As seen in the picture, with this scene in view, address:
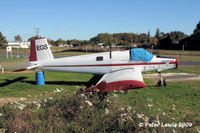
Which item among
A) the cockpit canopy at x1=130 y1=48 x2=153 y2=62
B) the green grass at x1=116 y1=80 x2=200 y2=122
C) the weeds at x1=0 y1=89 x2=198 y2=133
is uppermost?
the cockpit canopy at x1=130 y1=48 x2=153 y2=62

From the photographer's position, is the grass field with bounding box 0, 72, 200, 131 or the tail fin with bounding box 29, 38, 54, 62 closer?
the grass field with bounding box 0, 72, 200, 131

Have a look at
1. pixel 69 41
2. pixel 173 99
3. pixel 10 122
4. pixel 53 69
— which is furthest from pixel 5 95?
pixel 69 41

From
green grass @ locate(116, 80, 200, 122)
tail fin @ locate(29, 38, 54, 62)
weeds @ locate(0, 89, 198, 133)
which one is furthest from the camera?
tail fin @ locate(29, 38, 54, 62)

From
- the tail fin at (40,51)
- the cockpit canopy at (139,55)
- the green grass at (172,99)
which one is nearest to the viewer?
the green grass at (172,99)

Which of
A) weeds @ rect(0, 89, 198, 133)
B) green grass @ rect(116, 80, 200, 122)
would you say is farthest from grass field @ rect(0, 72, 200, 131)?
weeds @ rect(0, 89, 198, 133)

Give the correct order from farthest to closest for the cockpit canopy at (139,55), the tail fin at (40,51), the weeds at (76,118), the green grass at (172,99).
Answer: the tail fin at (40,51)
the cockpit canopy at (139,55)
the green grass at (172,99)
the weeds at (76,118)

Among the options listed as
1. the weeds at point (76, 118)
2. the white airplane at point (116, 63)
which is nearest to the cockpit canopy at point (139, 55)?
the white airplane at point (116, 63)

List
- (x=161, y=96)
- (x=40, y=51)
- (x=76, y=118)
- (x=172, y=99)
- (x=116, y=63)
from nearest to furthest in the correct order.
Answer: (x=76, y=118), (x=172, y=99), (x=161, y=96), (x=116, y=63), (x=40, y=51)

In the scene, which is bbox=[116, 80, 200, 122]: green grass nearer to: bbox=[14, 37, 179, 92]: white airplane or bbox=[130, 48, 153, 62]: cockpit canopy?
bbox=[14, 37, 179, 92]: white airplane

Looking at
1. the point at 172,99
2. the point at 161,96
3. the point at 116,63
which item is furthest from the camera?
the point at 116,63

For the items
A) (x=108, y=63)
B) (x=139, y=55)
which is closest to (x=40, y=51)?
(x=108, y=63)

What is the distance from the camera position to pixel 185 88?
34.3 feet

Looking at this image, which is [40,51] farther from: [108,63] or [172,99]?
[172,99]

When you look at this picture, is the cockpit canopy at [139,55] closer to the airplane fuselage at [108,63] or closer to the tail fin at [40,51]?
the airplane fuselage at [108,63]
